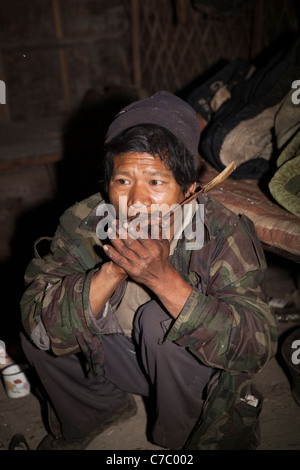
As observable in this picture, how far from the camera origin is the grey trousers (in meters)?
1.53

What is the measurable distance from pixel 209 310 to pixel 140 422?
0.99 metres

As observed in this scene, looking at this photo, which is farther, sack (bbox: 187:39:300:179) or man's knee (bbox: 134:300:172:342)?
sack (bbox: 187:39:300:179)

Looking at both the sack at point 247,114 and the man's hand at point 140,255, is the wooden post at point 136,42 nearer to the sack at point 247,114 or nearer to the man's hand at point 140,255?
the sack at point 247,114

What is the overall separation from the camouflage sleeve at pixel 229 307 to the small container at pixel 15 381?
111 cm

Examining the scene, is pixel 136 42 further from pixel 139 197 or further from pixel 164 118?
pixel 139 197

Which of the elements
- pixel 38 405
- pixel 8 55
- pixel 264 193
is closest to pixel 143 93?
pixel 8 55

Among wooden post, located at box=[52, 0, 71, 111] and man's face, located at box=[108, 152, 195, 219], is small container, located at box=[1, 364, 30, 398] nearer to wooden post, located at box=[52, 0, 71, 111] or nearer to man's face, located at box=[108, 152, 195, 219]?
man's face, located at box=[108, 152, 195, 219]

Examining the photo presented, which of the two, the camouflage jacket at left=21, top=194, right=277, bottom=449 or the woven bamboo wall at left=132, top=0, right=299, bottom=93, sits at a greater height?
the woven bamboo wall at left=132, top=0, right=299, bottom=93

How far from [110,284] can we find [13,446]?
40.7 inches

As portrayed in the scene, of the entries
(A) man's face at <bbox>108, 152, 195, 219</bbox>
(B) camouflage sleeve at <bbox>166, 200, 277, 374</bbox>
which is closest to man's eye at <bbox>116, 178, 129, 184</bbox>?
(A) man's face at <bbox>108, 152, 195, 219</bbox>

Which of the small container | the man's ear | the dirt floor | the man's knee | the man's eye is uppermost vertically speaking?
the man's eye

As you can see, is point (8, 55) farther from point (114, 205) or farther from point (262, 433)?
point (262, 433)

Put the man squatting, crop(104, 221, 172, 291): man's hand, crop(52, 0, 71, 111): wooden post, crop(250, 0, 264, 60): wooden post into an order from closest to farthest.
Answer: crop(104, 221, 172, 291): man's hand
the man squatting
crop(52, 0, 71, 111): wooden post
crop(250, 0, 264, 60): wooden post

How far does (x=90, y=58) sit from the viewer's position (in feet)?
15.7
